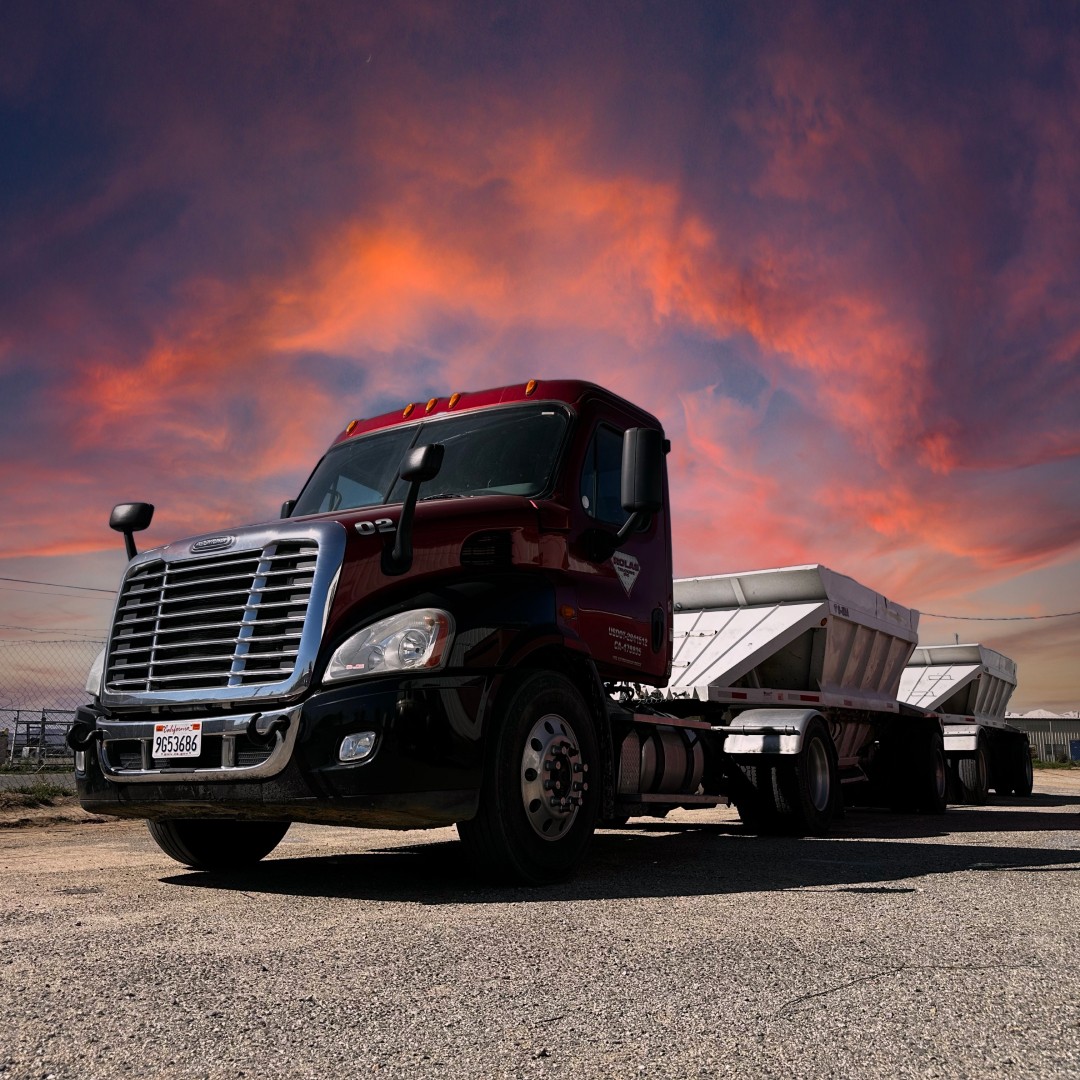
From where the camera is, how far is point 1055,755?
6356cm

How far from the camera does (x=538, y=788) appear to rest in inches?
241

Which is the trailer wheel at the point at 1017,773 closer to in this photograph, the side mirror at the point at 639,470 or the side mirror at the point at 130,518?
the side mirror at the point at 639,470

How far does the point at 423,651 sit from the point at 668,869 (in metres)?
2.62

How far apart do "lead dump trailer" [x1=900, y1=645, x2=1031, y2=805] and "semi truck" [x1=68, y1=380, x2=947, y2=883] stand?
10988 millimetres

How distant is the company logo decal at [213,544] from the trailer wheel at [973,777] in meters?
14.8

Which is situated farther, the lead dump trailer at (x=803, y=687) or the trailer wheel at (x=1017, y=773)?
the trailer wheel at (x=1017, y=773)

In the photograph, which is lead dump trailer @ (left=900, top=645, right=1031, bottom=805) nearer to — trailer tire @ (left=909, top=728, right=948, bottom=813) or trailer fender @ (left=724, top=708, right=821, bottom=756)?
trailer tire @ (left=909, top=728, right=948, bottom=813)

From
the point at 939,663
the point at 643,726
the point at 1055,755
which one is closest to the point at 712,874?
the point at 643,726

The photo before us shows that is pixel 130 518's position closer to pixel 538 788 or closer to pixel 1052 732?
pixel 538 788

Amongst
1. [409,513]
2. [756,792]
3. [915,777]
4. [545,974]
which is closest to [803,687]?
[756,792]

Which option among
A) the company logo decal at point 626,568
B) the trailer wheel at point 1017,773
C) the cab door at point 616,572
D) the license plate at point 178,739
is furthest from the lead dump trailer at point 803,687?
the trailer wheel at point 1017,773

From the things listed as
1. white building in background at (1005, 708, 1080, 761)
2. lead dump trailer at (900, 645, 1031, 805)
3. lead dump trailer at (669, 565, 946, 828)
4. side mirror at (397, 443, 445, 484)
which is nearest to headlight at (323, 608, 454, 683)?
side mirror at (397, 443, 445, 484)

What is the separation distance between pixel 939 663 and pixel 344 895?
55.2ft

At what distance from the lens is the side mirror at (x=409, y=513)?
5844 millimetres
